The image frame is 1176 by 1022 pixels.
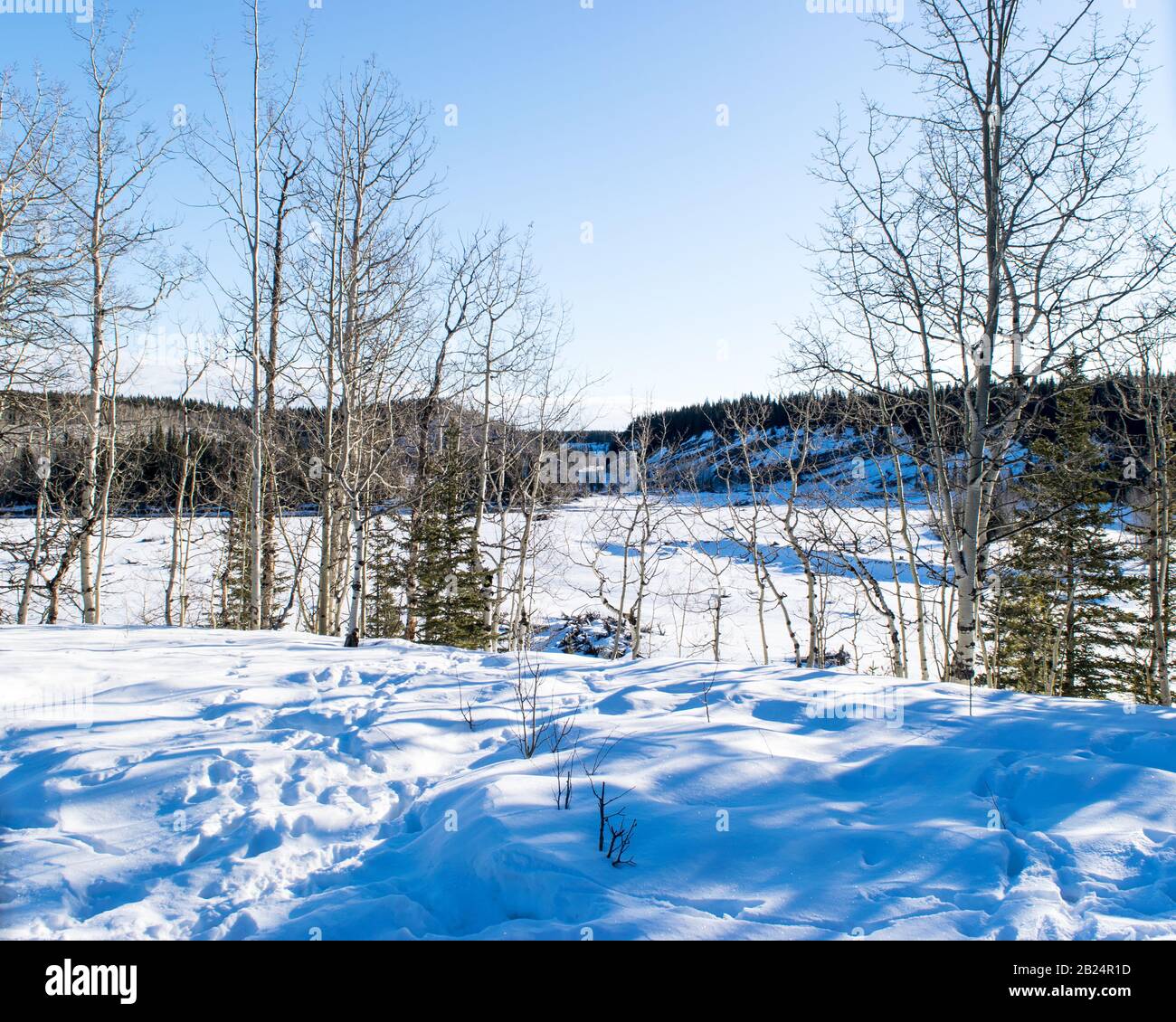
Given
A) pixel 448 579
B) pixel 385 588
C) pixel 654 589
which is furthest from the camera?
pixel 654 589

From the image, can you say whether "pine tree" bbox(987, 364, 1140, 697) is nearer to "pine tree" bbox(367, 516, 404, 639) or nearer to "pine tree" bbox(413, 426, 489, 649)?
"pine tree" bbox(413, 426, 489, 649)

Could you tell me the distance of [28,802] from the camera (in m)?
3.45

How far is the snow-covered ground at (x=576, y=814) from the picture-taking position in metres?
2.56

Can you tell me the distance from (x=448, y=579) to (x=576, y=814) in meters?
17.2

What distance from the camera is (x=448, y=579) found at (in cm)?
1984

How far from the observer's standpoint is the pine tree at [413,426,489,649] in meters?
19.7

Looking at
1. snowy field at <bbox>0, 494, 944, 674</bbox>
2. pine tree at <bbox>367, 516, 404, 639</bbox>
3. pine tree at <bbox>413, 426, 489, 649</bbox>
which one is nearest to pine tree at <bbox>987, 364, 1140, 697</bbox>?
snowy field at <bbox>0, 494, 944, 674</bbox>

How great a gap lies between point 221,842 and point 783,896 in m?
2.92

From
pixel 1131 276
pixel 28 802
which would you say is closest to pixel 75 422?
→ pixel 28 802

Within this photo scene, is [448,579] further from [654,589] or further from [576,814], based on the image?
[654,589]

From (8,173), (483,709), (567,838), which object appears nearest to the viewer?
(567,838)

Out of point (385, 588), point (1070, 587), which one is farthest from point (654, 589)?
point (1070, 587)
